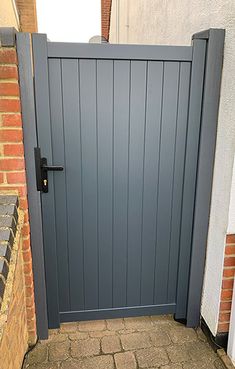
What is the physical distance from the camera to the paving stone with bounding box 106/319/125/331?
242cm

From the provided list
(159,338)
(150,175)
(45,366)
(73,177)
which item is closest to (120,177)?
(150,175)

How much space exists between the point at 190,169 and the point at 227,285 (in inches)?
33.0

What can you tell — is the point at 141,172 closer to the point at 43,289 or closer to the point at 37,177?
the point at 37,177

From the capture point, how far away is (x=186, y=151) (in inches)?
84.1

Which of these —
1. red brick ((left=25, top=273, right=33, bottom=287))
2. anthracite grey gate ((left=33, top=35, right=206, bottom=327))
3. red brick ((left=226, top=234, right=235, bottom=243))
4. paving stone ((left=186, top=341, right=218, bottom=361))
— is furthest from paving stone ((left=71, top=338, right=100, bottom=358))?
red brick ((left=226, top=234, right=235, bottom=243))

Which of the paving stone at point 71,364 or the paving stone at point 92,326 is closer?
the paving stone at point 71,364

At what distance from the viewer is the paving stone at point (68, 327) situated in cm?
240

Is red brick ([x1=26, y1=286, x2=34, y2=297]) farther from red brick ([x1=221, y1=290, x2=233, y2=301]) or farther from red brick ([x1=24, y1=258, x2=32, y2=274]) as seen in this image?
red brick ([x1=221, y1=290, x2=233, y2=301])

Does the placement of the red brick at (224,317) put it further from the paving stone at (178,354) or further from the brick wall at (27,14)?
the brick wall at (27,14)

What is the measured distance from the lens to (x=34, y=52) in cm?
181

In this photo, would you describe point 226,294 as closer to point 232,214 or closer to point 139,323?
point 232,214

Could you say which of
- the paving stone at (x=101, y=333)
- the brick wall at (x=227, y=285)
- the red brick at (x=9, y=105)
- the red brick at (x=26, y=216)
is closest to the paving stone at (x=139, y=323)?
the paving stone at (x=101, y=333)

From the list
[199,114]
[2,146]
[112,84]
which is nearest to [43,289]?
[2,146]

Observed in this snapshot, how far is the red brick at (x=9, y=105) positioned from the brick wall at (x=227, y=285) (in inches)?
61.4
